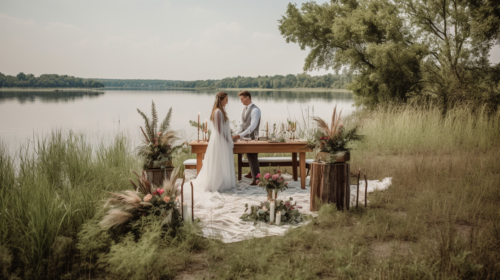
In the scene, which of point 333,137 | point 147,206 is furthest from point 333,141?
point 147,206

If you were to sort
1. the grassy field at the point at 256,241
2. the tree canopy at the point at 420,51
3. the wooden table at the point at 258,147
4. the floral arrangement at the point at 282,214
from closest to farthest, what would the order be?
the grassy field at the point at 256,241 < the floral arrangement at the point at 282,214 < the wooden table at the point at 258,147 < the tree canopy at the point at 420,51

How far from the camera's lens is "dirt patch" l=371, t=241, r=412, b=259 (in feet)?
11.5

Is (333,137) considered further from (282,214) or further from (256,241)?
(256,241)

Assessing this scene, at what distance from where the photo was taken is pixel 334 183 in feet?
15.9

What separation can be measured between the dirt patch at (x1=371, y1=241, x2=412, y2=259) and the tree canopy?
11934 mm

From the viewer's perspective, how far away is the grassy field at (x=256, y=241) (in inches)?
121

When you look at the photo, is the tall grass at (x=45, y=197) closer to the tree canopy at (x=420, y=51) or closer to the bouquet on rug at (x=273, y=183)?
the bouquet on rug at (x=273, y=183)

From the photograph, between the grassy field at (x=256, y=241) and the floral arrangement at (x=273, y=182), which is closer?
the grassy field at (x=256, y=241)

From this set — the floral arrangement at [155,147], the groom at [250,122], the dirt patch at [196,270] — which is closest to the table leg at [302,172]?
the groom at [250,122]

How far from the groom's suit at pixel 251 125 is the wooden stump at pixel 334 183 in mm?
2189

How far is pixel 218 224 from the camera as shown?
177 inches

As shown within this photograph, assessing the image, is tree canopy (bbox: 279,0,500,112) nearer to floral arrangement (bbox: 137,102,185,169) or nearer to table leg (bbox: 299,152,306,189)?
table leg (bbox: 299,152,306,189)

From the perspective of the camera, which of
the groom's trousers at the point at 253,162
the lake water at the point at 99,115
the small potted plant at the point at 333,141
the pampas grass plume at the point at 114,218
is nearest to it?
the pampas grass plume at the point at 114,218

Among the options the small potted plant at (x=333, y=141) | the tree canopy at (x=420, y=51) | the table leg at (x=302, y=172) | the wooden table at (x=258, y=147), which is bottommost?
the table leg at (x=302, y=172)
